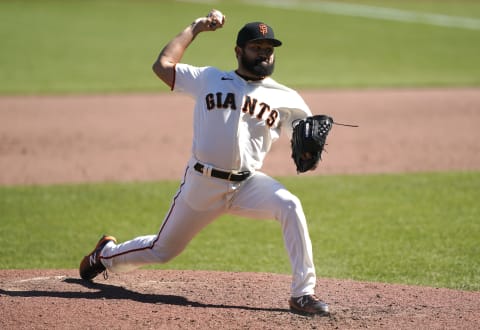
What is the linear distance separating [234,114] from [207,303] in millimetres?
1287

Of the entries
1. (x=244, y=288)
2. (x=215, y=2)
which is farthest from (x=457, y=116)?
(x=215, y=2)

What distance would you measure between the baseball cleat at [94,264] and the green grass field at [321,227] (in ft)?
3.57

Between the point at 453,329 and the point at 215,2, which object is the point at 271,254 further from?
the point at 215,2

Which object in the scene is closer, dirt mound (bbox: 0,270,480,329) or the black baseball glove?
dirt mound (bbox: 0,270,480,329)

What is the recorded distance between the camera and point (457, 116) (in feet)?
44.4

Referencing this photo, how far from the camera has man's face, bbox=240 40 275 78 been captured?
17.8 feet

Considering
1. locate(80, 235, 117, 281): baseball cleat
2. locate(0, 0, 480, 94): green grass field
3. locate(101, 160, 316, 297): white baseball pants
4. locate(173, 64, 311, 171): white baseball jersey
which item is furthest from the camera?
locate(0, 0, 480, 94): green grass field

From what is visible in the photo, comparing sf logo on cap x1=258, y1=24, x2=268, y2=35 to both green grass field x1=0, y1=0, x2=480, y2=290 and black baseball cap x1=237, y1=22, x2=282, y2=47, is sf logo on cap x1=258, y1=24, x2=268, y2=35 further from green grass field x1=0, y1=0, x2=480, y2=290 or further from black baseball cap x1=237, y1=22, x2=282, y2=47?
green grass field x1=0, y1=0, x2=480, y2=290

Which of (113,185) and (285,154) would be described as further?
(285,154)

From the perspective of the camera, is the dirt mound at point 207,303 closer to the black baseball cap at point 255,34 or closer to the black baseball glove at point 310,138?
the black baseball glove at point 310,138

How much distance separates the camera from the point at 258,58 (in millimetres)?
5434

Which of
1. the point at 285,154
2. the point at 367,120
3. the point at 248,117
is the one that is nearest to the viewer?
the point at 248,117

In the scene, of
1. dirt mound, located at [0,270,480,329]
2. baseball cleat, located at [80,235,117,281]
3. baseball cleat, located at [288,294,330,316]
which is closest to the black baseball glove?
baseball cleat, located at [288,294,330,316]

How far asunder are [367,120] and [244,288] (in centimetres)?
781
